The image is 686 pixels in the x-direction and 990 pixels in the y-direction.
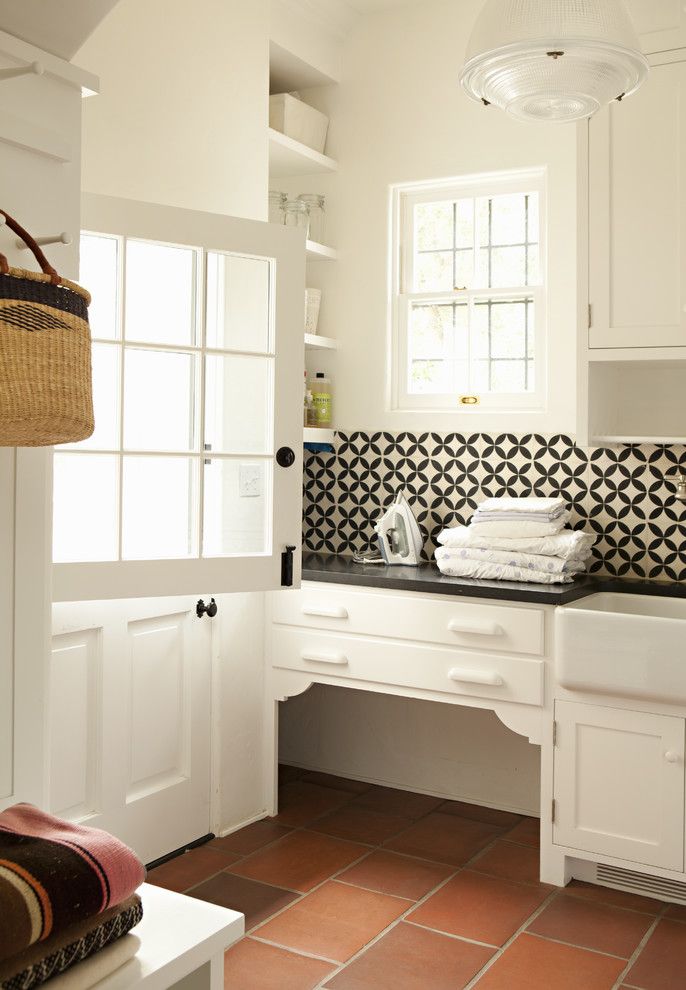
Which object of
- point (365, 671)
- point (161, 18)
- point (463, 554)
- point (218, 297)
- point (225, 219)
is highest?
point (161, 18)

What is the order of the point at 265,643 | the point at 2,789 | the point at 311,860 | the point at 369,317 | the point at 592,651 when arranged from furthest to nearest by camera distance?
the point at 369,317, the point at 265,643, the point at 311,860, the point at 592,651, the point at 2,789

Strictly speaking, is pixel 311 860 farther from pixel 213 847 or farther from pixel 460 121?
pixel 460 121

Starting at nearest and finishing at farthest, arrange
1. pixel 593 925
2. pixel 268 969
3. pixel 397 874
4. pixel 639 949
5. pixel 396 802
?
pixel 268 969
pixel 639 949
pixel 593 925
pixel 397 874
pixel 396 802

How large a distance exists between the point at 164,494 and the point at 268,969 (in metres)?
1.32

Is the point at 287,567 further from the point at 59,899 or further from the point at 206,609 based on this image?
the point at 59,899

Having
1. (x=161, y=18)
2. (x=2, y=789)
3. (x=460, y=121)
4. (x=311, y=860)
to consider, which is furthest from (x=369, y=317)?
(x=2, y=789)

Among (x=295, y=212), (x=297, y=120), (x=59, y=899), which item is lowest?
(x=59, y=899)

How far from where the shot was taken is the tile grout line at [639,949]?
250 cm

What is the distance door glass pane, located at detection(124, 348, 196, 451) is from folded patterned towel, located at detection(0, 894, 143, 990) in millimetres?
1733

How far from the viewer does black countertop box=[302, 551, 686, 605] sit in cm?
309

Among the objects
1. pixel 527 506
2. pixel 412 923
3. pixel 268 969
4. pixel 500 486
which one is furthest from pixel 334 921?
pixel 500 486

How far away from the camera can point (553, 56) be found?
80.9 inches

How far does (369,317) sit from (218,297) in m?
1.15

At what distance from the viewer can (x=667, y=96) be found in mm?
3084
